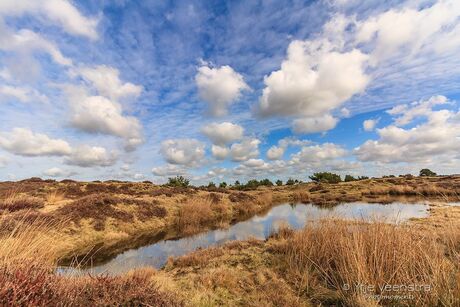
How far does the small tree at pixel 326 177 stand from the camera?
7288cm

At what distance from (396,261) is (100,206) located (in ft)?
67.1

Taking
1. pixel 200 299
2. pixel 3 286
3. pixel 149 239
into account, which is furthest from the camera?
pixel 149 239

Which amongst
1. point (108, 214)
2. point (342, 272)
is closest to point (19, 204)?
point (108, 214)

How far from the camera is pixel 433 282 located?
534cm

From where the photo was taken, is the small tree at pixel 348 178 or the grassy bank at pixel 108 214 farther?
the small tree at pixel 348 178

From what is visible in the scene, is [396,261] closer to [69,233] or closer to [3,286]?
[3,286]

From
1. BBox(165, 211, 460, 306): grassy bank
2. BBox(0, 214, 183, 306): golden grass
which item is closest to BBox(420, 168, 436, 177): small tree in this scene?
BBox(165, 211, 460, 306): grassy bank

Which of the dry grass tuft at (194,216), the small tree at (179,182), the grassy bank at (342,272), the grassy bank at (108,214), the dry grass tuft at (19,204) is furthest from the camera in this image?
the small tree at (179,182)

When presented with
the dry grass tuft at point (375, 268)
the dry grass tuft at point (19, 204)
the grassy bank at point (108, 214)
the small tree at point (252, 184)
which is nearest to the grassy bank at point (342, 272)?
the dry grass tuft at point (375, 268)

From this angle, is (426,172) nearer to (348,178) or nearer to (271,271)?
(348,178)

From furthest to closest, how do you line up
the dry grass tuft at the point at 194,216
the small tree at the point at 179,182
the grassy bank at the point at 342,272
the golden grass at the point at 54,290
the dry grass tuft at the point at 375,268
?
the small tree at the point at 179,182
the dry grass tuft at the point at 194,216
the grassy bank at the point at 342,272
the dry grass tuft at the point at 375,268
the golden grass at the point at 54,290

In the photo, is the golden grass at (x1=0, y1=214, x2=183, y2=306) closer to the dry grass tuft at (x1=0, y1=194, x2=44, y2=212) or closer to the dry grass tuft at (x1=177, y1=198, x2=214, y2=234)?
the dry grass tuft at (x1=0, y1=194, x2=44, y2=212)

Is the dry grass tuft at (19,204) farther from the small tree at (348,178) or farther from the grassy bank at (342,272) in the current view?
the small tree at (348,178)

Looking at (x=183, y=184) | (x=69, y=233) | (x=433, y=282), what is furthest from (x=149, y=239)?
(x=183, y=184)
